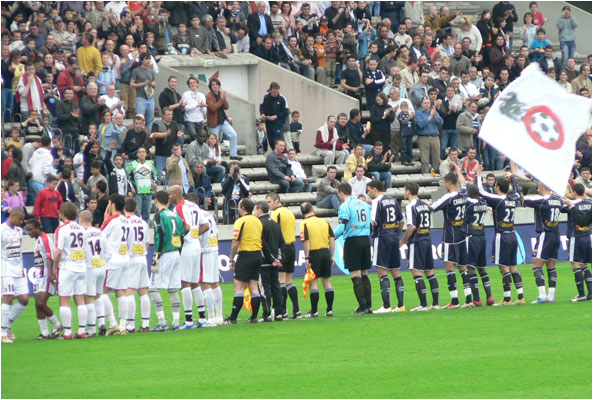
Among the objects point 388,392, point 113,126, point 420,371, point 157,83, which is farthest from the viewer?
point 157,83

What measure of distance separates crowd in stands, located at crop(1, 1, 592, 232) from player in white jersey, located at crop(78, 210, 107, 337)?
7.75 metres

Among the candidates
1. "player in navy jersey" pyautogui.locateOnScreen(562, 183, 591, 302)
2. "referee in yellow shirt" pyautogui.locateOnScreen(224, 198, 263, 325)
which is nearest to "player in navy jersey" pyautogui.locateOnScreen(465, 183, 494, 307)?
"player in navy jersey" pyautogui.locateOnScreen(562, 183, 591, 302)

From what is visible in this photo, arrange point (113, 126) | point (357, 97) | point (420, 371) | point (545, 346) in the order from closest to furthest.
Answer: point (420, 371)
point (545, 346)
point (113, 126)
point (357, 97)

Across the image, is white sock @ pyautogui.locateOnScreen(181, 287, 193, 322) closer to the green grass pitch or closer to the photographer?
the green grass pitch

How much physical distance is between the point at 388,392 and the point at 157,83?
21114mm

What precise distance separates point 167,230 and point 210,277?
129 cm

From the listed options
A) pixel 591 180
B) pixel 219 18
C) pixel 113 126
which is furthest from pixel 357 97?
pixel 113 126

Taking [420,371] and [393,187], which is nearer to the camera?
[420,371]

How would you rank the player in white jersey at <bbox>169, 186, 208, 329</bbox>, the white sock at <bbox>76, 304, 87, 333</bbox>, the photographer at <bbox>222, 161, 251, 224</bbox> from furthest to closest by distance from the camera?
1. the photographer at <bbox>222, 161, 251, 224</bbox>
2. the player in white jersey at <bbox>169, 186, 208, 329</bbox>
3. the white sock at <bbox>76, 304, 87, 333</bbox>

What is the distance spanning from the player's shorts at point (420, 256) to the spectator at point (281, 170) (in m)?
9.93

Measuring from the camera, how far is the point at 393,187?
34.3 metres

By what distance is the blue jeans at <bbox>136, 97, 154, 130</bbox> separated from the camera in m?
30.9

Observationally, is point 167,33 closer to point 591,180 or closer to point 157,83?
point 157,83

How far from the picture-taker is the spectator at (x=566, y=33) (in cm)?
4022
